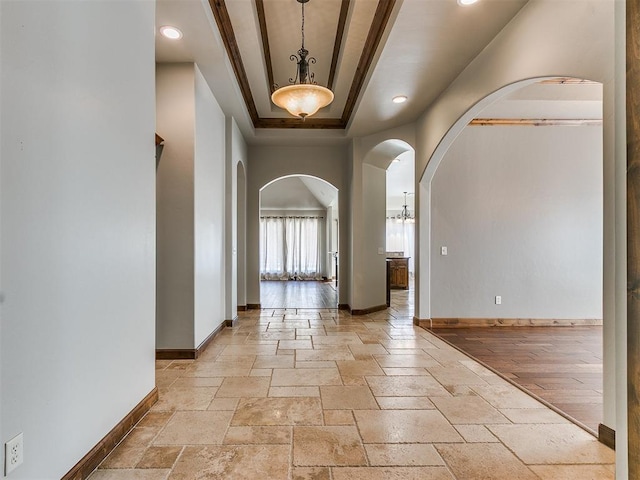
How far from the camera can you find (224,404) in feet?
8.45

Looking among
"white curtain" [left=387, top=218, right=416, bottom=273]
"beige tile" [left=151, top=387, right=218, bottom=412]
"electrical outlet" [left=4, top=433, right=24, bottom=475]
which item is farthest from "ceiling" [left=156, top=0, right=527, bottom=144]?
"white curtain" [left=387, top=218, right=416, bottom=273]

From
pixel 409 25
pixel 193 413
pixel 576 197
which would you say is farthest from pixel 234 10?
pixel 576 197

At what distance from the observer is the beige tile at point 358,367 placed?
10.6 ft

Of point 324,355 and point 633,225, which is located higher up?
point 633,225

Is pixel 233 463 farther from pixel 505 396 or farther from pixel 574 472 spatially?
pixel 505 396

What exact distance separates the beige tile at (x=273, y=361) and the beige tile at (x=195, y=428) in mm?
994

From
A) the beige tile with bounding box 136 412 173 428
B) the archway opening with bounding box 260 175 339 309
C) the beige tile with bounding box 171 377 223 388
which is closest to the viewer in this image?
the beige tile with bounding box 136 412 173 428

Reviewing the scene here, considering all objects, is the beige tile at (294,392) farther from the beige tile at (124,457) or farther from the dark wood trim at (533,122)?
the dark wood trim at (533,122)

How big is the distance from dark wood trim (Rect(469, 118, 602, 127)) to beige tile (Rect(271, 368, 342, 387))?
414cm

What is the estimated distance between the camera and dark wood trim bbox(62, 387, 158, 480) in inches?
66.5

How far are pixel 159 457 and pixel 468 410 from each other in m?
2.00

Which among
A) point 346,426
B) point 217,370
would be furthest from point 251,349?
point 346,426

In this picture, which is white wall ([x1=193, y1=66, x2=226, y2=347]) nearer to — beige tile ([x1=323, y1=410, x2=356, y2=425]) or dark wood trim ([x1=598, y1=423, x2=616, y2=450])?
beige tile ([x1=323, y1=410, x2=356, y2=425])

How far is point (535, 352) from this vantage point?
155 inches
